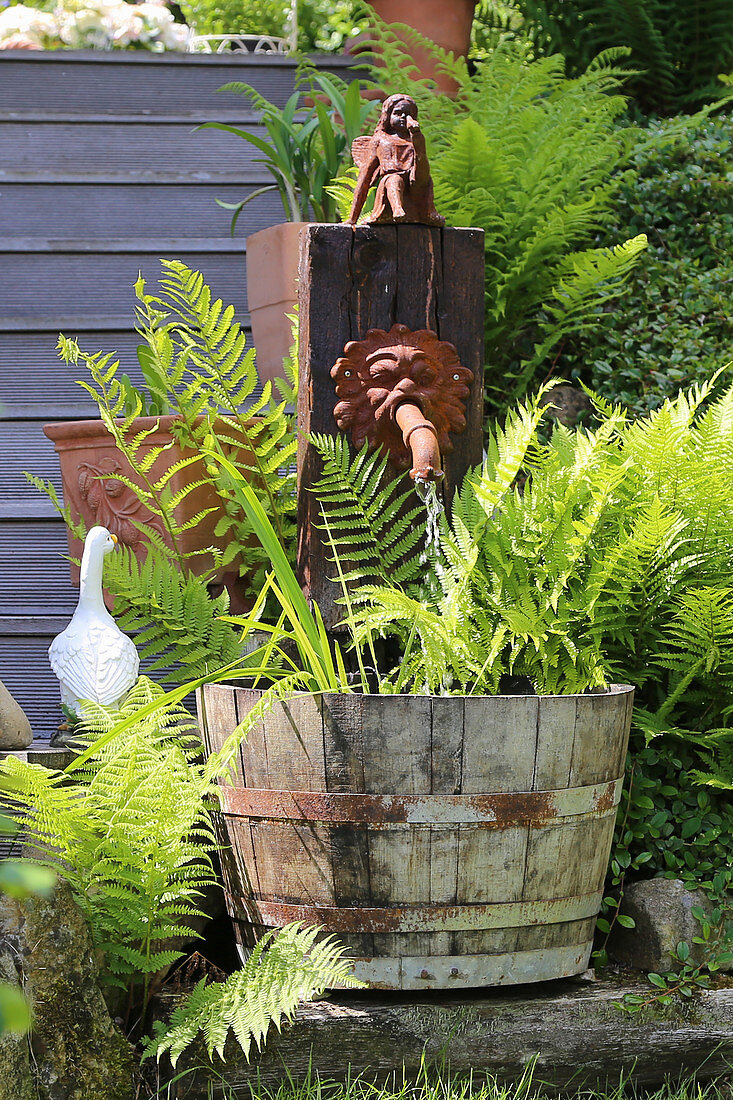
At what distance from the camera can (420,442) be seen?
192 cm

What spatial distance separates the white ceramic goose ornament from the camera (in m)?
2.01

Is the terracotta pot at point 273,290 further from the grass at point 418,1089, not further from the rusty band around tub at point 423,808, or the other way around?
the grass at point 418,1089

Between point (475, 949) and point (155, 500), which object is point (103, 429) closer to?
point (155, 500)

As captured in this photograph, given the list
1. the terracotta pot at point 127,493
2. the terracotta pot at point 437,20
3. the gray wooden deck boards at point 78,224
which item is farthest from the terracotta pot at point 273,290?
the terracotta pot at point 437,20

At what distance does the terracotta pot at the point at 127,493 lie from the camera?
7.95 feet

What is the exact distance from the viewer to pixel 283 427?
232 cm

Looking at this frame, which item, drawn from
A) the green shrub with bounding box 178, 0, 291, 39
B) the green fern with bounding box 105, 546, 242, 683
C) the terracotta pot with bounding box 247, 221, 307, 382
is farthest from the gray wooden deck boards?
the green shrub with bounding box 178, 0, 291, 39

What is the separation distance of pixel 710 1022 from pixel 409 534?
1074mm

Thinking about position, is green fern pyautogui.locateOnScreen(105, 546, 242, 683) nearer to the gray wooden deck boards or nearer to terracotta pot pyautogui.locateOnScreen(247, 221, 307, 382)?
the gray wooden deck boards

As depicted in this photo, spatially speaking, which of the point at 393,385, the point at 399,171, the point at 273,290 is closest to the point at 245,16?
the point at 273,290

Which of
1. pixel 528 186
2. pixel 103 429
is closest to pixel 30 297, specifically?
pixel 103 429

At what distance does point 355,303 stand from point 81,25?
14.6ft

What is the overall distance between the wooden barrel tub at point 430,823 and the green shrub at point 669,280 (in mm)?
1743

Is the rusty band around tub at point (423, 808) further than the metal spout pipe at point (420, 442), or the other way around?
the metal spout pipe at point (420, 442)
